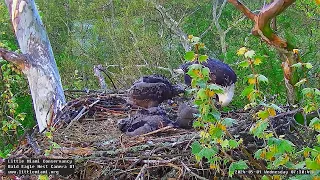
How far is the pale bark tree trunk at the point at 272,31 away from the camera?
7.30 ft

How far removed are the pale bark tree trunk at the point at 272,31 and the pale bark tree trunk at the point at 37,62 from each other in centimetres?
204

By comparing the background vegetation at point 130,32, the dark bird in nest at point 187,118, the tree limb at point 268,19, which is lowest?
the dark bird in nest at point 187,118

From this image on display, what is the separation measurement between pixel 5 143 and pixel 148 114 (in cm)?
416

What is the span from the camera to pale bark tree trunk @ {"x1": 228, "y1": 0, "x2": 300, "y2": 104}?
2227 millimetres

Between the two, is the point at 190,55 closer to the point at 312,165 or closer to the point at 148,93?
the point at 312,165

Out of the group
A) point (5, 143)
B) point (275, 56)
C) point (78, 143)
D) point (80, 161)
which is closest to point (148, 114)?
point (78, 143)

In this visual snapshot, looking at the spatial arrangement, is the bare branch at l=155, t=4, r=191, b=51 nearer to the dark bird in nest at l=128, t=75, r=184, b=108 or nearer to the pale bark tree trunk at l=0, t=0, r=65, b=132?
the pale bark tree trunk at l=0, t=0, r=65, b=132

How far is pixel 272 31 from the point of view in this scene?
238 centimetres

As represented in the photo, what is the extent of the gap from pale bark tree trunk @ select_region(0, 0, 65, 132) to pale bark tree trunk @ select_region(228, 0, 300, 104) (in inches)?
80.2

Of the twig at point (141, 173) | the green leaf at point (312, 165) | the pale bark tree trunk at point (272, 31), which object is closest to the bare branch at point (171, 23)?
the pale bark tree trunk at point (272, 31)

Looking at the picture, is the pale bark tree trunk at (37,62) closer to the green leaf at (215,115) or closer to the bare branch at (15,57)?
the bare branch at (15,57)

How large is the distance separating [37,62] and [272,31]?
225cm

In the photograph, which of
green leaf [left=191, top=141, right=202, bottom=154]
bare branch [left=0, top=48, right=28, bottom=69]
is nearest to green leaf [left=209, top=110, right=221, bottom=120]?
green leaf [left=191, top=141, right=202, bottom=154]

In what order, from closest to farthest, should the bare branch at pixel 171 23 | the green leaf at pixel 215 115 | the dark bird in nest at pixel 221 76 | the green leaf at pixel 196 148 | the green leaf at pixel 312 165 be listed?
the green leaf at pixel 312 165 < the green leaf at pixel 215 115 < the green leaf at pixel 196 148 < the dark bird in nest at pixel 221 76 < the bare branch at pixel 171 23
